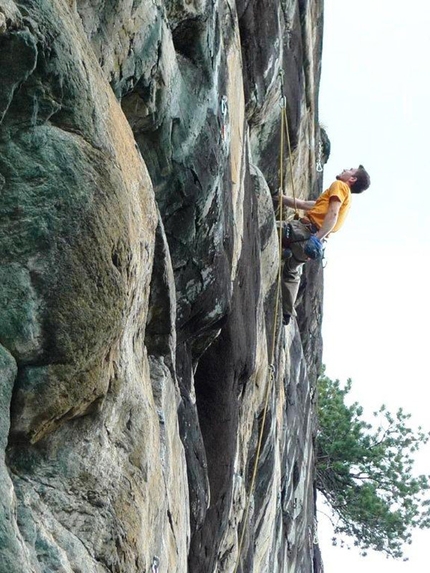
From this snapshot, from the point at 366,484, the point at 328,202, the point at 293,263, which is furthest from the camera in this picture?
the point at 366,484

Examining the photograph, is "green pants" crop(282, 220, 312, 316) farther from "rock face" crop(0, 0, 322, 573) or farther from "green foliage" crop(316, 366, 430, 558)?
"green foliage" crop(316, 366, 430, 558)

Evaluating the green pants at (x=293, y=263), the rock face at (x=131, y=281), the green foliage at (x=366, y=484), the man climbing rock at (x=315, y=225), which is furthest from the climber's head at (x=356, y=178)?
the green foliage at (x=366, y=484)

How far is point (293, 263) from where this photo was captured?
11.7 metres

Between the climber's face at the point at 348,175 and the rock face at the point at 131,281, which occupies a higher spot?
the climber's face at the point at 348,175

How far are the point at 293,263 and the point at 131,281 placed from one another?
674cm

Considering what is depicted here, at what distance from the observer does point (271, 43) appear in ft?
33.2

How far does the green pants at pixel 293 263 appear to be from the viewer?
11.4 m

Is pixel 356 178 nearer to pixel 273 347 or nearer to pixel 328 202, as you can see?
pixel 328 202

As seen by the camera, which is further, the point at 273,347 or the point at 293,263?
the point at 293,263

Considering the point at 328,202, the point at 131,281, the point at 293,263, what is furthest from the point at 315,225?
the point at 131,281

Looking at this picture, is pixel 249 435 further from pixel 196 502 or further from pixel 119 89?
pixel 119 89

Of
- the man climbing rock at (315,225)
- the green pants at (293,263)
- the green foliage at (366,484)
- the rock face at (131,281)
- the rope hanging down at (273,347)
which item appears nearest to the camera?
the rock face at (131,281)

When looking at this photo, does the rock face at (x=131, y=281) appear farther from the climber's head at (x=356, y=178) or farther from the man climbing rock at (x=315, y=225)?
the climber's head at (x=356, y=178)

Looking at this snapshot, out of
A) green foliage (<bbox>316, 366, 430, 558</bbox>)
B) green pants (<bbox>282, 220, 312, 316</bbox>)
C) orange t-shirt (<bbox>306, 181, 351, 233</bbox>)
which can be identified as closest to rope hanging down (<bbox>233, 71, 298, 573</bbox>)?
green pants (<bbox>282, 220, 312, 316</bbox>)
